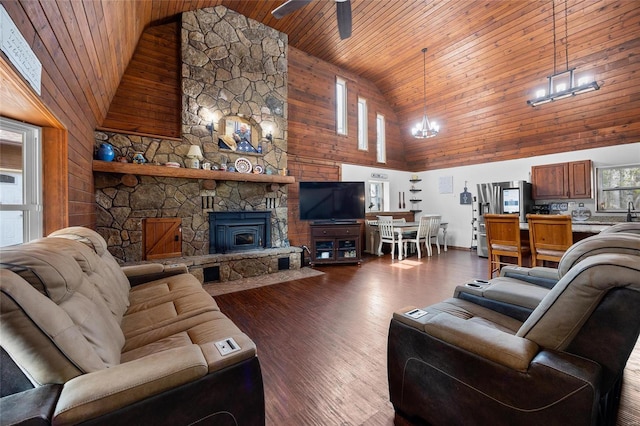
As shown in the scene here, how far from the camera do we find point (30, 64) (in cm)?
146

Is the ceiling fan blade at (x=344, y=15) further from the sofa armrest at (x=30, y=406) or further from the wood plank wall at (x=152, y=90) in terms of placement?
the sofa armrest at (x=30, y=406)

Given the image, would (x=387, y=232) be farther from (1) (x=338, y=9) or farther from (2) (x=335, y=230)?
(1) (x=338, y=9)

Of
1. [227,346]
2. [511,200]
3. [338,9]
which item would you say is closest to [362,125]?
[511,200]

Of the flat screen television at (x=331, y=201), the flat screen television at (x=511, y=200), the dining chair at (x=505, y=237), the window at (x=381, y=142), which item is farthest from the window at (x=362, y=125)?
the dining chair at (x=505, y=237)

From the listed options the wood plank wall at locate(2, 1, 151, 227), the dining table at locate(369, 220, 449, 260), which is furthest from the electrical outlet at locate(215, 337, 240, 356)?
the dining table at locate(369, 220, 449, 260)

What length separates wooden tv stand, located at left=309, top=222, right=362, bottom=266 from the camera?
5.14 m

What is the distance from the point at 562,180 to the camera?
17.8 feet

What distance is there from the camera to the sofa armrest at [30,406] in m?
0.68

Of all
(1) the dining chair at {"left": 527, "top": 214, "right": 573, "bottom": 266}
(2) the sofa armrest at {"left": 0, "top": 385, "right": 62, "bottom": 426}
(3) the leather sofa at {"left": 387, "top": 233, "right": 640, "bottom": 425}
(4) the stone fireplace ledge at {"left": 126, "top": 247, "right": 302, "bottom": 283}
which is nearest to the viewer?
(2) the sofa armrest at {"left": 0, "top": 385, "right": 62, "bottom": 426}

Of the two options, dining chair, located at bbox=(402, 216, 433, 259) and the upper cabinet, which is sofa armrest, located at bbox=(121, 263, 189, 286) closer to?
dining chair, located at bbox=(402, 216, 433, 259)

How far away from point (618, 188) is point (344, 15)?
5.83m

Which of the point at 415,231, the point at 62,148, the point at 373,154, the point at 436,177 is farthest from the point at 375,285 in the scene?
the point at 436,177

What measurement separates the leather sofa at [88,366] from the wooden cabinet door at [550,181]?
6.90 m

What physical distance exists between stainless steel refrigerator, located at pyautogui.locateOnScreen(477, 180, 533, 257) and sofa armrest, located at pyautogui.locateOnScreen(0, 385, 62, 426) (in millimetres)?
6483
